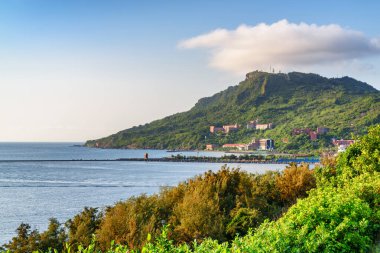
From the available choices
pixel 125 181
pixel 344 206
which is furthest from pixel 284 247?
pixel 125 181

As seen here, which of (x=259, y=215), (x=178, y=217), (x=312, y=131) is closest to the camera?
(x=178, y=217)

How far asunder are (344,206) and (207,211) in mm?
6744

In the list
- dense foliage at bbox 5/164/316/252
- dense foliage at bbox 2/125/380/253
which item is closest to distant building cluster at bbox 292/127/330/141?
dense foliage at bbox 2/125/380/253

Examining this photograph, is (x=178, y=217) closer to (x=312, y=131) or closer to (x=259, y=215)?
(x=259, y=215)

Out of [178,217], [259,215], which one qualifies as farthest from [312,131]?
[178,217]

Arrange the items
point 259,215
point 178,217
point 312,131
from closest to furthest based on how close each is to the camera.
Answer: point 178,217 → point 259,215 → point 312,131

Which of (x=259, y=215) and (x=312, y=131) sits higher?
(x=312, y=131)

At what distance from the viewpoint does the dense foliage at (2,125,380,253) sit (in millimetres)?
8406

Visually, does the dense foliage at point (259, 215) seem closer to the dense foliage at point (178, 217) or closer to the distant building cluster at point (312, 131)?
the dense foliage at point (178, 217)

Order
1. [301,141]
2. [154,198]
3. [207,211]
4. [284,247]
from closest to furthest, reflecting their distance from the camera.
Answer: [284,247], [207,211], [154,198], [301,141]

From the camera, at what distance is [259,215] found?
17.7 metres

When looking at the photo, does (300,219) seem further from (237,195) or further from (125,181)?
(125,181)

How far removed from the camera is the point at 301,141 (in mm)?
171000

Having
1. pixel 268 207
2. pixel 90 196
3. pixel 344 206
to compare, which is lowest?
pixel 90 196
